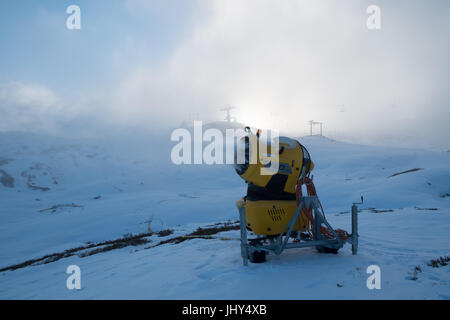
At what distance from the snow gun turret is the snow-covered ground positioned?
41 centimetres

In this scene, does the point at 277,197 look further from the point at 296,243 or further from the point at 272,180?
the point at 296,243

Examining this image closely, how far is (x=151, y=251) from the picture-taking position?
779cm

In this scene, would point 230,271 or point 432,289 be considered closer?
point 432,289

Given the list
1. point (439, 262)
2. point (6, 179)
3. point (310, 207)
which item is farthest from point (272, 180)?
point (6, 179)

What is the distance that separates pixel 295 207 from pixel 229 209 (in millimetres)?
14263

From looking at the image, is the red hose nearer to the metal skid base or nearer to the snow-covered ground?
the metal skid base

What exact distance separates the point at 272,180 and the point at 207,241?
345 cm

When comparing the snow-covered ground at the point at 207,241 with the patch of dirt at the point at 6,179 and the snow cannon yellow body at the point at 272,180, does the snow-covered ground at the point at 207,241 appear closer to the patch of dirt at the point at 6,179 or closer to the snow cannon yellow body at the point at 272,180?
the patch of dirt at the point at 6,179

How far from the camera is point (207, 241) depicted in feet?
26.3

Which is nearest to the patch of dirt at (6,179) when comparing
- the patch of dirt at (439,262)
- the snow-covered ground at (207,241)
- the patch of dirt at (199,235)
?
the snow-covered ground at (207,241)

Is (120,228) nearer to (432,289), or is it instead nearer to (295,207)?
(295,207)

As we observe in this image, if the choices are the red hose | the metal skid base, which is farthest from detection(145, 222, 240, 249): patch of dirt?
the red hose
